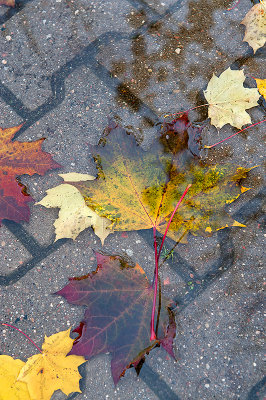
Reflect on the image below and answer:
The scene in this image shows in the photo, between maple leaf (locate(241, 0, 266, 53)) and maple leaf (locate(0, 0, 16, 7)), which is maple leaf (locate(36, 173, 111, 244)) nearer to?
maple leaf (locate(0, 0, 16, 7))

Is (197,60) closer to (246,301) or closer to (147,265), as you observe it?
(147,265)

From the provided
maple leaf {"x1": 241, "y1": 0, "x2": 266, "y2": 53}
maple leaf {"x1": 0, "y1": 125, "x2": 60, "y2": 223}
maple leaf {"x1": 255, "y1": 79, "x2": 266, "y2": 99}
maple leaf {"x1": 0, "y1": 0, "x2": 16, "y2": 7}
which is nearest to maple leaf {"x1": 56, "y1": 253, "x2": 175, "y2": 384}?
maple leaf {"x1": 0, "y1": 125, "x2": 60, "y2": 223}

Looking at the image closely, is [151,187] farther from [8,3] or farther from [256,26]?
[8,3]

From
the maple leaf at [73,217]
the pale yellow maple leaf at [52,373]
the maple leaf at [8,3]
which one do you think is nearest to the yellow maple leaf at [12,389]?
the pale yellow maple leaf at [52,373]

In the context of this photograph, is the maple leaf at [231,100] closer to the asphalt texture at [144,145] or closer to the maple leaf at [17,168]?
the asphalt texture at [144,145]

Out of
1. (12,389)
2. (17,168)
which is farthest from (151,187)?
(12,389)

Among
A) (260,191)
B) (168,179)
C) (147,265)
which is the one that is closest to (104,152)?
(168,179)
